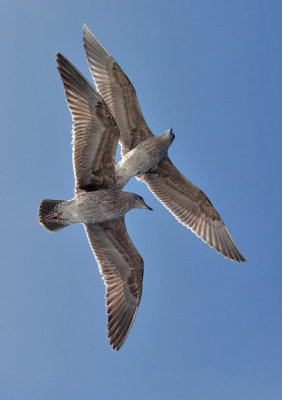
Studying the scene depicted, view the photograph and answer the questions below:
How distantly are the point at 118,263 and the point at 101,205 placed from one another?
3.80 feet

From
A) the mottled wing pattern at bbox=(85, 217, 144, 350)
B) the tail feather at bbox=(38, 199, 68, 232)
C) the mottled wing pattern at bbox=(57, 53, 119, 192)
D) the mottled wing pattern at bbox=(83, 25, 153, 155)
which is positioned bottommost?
the mottled wing pattern at bbox=(85, 217, 144, 350)

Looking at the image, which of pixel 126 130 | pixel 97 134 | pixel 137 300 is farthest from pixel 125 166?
pixel 137 300

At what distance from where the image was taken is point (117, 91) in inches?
449

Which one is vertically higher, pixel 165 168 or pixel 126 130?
pixel 126 130

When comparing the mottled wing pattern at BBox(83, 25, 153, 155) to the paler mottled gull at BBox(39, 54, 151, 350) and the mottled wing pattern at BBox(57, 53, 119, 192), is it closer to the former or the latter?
the paler mottled gull at BBox(39, 54, 151, 350)

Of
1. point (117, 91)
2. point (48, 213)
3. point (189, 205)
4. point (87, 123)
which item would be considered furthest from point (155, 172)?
point (48, 213)

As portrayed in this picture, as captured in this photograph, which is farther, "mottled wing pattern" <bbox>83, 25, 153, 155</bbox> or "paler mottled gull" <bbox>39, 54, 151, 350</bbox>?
"mottled wing pattern" <bbox>83, 25, 153, 155</bbox>

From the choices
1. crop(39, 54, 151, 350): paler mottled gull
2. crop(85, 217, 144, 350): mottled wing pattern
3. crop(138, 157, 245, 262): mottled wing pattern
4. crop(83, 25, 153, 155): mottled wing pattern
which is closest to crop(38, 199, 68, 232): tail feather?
crop(39, 54, 151, 350): paler mottled gull

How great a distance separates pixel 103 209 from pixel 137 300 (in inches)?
67.2

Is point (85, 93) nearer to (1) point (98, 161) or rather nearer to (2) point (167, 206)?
(1) point (98, 161)

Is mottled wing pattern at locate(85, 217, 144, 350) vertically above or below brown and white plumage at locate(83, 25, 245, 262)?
below

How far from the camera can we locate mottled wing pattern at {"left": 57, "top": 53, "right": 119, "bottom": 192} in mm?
8867

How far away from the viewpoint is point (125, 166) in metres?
10.8

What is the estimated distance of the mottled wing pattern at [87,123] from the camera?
A: 29.1ft
